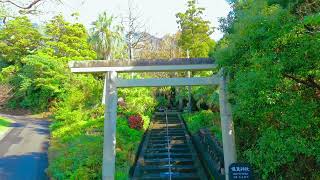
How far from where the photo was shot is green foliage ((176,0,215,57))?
3922 centimetres

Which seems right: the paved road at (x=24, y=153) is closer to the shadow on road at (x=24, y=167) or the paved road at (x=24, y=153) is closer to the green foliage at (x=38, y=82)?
the shadow on road at (x=24, y=167)

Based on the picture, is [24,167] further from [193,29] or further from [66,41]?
[193,29]

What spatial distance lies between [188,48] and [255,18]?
105ft

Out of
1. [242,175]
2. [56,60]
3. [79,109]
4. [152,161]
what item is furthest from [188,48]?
[242,175]

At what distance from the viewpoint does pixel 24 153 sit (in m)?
18.2

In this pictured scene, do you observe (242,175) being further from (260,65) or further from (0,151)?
Result: (0,151)

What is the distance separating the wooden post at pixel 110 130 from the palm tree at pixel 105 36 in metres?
18.9

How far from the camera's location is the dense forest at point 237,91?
6.84m

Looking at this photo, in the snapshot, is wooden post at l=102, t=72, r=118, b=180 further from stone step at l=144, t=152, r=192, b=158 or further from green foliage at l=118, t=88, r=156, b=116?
green foliage at l=118, t=88, r=156, b=116

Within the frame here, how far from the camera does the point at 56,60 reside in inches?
1260

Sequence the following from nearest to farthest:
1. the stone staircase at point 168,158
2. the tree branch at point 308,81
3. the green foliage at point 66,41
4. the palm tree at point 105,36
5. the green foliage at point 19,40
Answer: the tree branch at point 308,81 → the stone staircase at point 168,158 → the palm tree at point 105,36 → the green foliage at point 66,41 → the green foliage at point 19,40

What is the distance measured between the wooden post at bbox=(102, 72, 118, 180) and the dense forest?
925 mm

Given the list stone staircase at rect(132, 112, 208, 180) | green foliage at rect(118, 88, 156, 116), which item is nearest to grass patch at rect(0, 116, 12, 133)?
green foliage at rect(118, 88, 156, 116)

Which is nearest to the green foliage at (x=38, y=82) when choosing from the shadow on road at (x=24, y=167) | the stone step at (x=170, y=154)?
the shadow on road at (x=24, y=167)
